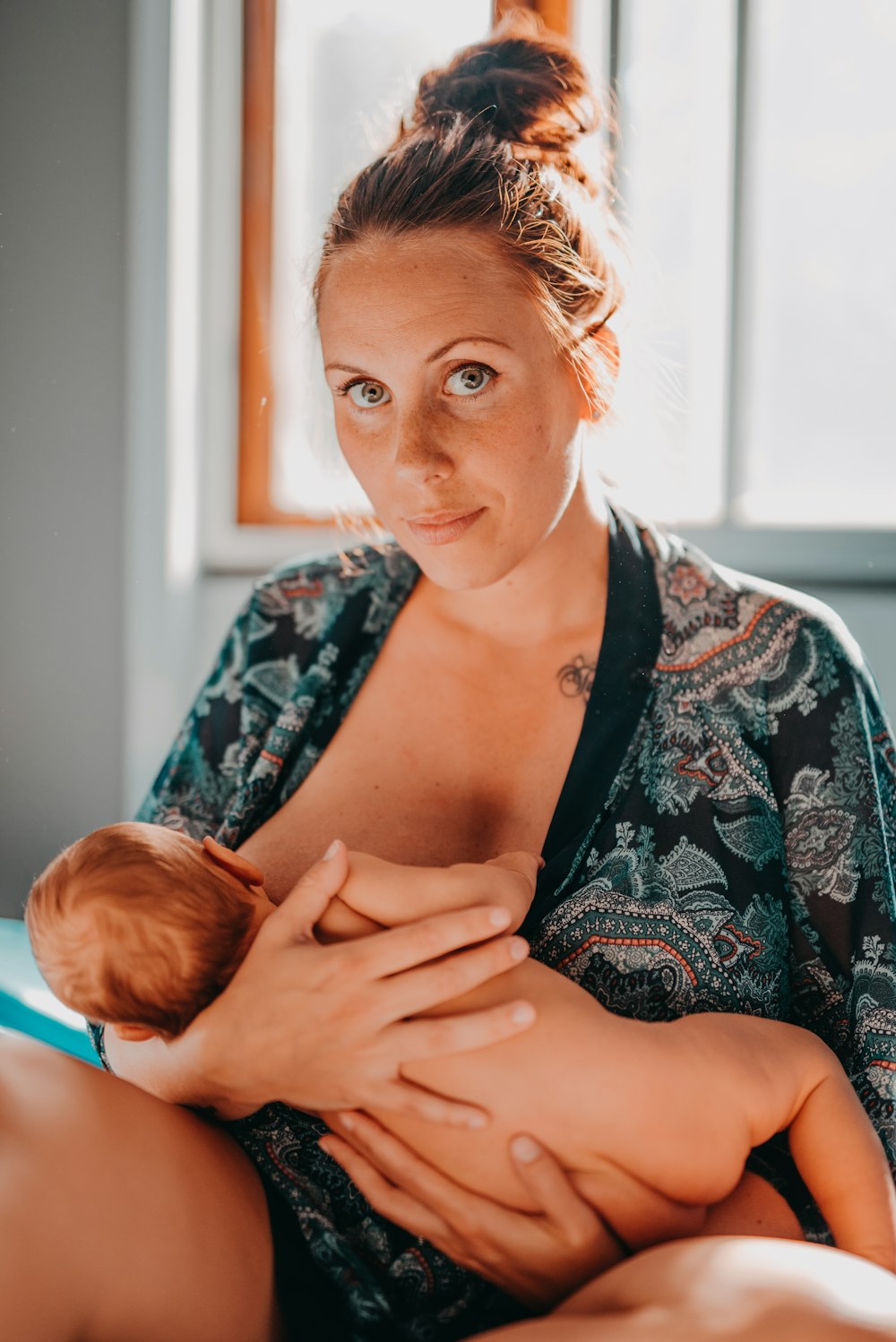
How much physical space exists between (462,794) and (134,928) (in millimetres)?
359

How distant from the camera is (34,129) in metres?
Answer: 1.14

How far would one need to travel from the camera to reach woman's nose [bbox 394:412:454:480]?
0.95 m

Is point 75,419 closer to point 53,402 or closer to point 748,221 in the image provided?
point 53,402

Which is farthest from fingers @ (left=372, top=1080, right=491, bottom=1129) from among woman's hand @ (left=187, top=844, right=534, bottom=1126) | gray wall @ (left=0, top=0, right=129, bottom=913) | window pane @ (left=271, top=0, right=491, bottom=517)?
window pane @ (left=271, top=0, right=491, bottom=517)

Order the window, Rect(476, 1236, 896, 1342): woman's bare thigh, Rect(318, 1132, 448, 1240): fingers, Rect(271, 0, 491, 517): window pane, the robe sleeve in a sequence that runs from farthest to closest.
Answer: the window, Rect(271, 0, 491, 517): window pane, the robe sleeve, Rect(318, 1132, 448, 1240): fingers, Rect(476, 1236, 896, 1342): woman's bare thigh

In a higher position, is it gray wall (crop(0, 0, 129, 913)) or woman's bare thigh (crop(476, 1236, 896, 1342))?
gray wall (crop(0, 0, 129, 913))

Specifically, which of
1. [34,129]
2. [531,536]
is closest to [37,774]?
[531,536]

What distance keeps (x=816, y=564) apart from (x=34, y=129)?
1322mm

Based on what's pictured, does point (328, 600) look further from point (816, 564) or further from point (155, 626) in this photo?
point (816, 564)

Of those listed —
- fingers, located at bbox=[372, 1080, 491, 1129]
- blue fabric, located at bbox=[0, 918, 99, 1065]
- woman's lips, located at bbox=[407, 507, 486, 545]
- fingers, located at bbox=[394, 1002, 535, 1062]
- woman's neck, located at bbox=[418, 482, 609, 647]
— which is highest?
woman's lips, located at bbox=[407, 507, 486, 545]

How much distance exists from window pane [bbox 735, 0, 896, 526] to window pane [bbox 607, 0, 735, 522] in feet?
0.15

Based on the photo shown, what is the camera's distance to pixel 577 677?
108 cm

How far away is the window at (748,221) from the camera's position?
1.90m

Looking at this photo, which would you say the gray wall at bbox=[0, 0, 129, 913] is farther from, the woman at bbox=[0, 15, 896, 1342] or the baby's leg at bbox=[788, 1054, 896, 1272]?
the baby's leg at bbox=[788, 1054, 896, 1272]
